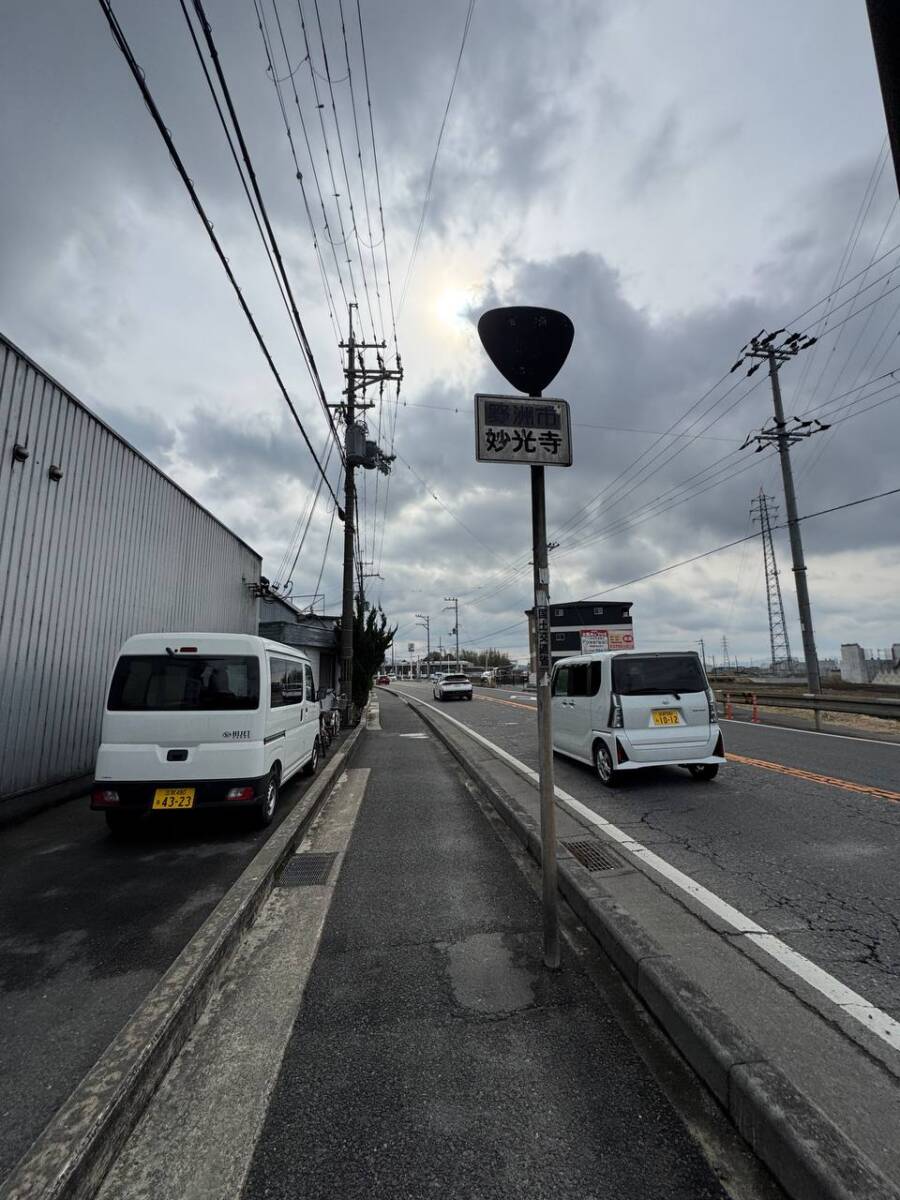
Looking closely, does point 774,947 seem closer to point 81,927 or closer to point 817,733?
point 81,927

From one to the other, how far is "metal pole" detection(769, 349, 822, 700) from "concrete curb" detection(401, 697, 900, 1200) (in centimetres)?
1948

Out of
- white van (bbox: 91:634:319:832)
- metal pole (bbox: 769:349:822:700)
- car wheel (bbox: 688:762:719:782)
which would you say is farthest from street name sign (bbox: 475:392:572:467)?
metal pole (bbox: 769:349:822:700)

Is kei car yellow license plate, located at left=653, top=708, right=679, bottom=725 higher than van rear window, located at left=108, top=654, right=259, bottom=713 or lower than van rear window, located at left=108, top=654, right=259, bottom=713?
lower

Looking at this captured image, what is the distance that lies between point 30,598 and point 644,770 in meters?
8.84

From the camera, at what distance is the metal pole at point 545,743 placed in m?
3.06

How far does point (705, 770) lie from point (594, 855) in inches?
153

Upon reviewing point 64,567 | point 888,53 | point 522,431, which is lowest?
point 522,431

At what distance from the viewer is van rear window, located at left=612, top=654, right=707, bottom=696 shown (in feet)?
23.7

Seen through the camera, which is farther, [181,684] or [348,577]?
[348,577]

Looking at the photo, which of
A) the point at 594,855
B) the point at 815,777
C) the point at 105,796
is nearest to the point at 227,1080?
the point at 594,855

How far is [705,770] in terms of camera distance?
7781 mm

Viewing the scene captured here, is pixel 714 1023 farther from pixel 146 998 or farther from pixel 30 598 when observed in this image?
pixel 30 598

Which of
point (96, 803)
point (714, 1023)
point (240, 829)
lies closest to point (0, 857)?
point (96, 803)

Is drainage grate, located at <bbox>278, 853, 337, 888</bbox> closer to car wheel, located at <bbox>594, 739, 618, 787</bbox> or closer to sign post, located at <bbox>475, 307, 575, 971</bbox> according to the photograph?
sign post, located at <bbox>475, 307, 575, 971</bbox>
